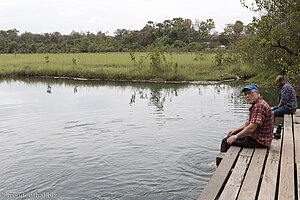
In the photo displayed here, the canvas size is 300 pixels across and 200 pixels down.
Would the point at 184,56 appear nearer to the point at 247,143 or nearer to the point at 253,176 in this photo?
the point at 247,143

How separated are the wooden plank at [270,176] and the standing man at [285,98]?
3.23m

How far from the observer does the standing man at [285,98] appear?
8.00m

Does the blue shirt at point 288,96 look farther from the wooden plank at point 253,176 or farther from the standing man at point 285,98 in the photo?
the wooden plank at point 253,176

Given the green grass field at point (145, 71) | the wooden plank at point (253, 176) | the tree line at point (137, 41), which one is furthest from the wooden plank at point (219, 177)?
the tree line at point (137, 41)

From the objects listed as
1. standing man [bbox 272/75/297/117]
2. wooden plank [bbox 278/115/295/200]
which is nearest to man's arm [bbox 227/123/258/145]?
wooden plank [bbox 278/115/295/200]

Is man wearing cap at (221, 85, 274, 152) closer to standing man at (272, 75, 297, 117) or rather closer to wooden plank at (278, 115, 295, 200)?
wooden plank at (278, 115, 295, 200)

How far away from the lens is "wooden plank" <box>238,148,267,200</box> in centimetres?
341

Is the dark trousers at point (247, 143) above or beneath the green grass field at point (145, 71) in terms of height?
beneath

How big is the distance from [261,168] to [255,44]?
33.9 ft

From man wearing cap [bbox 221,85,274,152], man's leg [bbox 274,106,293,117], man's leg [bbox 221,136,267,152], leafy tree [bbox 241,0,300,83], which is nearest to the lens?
→ man wearing cap [bbox 221,85,274,152]

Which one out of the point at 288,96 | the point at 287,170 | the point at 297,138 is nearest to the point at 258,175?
the point at 287,170

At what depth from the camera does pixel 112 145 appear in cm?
772

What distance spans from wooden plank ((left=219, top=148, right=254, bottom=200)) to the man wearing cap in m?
0.17

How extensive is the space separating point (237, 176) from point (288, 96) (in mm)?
4898
